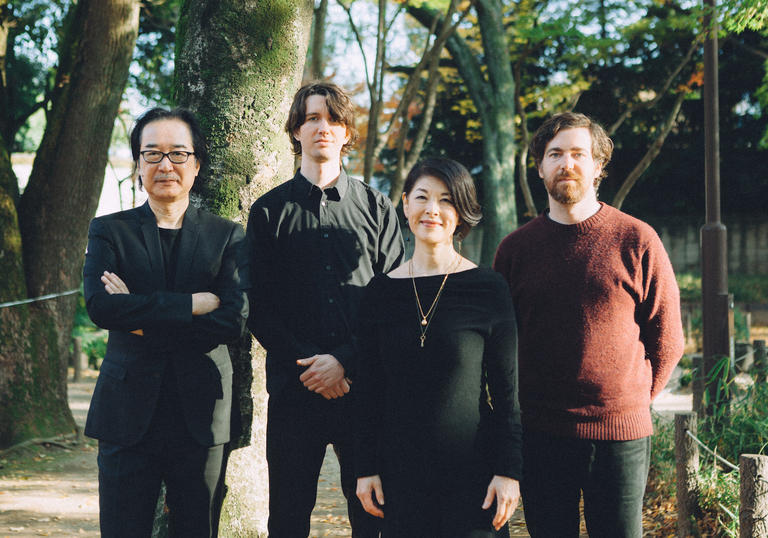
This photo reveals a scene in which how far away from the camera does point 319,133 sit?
3.52 m

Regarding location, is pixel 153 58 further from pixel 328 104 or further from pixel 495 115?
pixel 328 104

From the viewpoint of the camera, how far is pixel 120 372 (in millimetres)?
3076

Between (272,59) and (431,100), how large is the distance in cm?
757

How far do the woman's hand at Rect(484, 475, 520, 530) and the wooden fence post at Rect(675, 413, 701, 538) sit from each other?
2526mm

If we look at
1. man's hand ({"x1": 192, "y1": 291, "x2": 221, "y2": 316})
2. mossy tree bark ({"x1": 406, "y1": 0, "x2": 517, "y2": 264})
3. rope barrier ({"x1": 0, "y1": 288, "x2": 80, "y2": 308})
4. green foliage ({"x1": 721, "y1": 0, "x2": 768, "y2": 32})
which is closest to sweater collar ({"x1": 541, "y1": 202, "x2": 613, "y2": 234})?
man's hand ({"x1": 192, "y1": 291, "x2": 221, "y2": 316})

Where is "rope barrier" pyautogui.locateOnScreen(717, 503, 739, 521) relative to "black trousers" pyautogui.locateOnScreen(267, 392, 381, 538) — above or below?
below

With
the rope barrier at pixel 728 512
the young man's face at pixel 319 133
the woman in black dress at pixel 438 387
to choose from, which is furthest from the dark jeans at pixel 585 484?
the rope barrier at pixel 728 512

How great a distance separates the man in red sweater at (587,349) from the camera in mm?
3127

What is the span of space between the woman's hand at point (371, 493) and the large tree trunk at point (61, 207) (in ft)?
20.8

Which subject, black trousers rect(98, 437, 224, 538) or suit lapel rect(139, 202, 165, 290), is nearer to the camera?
black trousers rect(98, 437, 224, 538)

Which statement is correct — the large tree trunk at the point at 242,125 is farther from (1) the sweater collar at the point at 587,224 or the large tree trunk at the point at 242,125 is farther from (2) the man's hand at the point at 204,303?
(1) the sweater collar at the point at 587,224

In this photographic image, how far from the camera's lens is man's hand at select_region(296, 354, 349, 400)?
332 centimetres

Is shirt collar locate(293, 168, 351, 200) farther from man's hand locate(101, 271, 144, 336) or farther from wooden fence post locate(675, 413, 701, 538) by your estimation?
wooden fence post locate(675, 413, 701, 538)

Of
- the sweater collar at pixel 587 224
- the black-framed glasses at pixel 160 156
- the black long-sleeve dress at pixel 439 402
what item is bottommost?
the black long-sleeve dress at pixel 439 402
